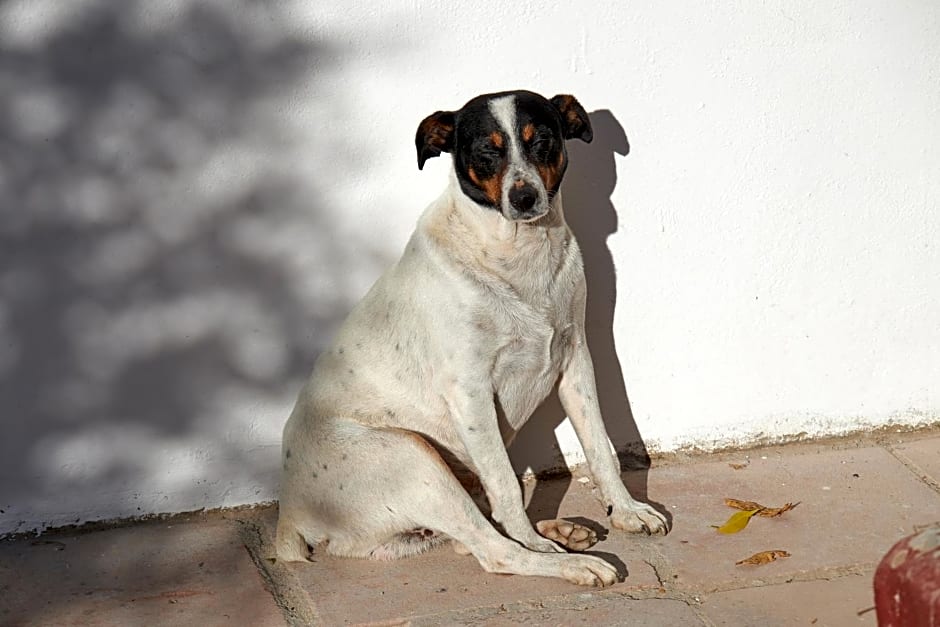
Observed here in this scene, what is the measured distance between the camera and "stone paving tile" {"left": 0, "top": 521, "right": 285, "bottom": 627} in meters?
3.61

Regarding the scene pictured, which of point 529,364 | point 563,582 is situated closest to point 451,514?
point 563,582

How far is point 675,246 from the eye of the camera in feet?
14.3

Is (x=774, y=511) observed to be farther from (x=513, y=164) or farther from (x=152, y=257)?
(x=152, y=257)

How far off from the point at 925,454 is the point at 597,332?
4.28ft

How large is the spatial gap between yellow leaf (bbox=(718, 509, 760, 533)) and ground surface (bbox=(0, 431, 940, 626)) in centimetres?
3

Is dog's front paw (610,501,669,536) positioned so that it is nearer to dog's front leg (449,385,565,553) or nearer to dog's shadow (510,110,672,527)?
dog's shadow (510,110,672,527)

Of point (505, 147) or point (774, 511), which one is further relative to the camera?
point (774, 511)

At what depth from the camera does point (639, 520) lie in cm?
395

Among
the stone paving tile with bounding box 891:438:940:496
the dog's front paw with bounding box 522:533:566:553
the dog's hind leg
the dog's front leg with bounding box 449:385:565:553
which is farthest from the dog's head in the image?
the stone paving tile with bounding box 891:438:940:496

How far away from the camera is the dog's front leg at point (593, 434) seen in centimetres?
400

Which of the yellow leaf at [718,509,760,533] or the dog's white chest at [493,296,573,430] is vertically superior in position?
the dog's white chest at [493,296,573,430]

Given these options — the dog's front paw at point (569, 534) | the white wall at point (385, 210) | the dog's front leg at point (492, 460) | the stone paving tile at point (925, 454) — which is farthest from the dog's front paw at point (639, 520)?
the stone paving tile at point (925, 454)

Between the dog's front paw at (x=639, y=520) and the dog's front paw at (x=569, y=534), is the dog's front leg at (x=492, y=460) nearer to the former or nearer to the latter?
the dog's front paw at (x=569, y=534)

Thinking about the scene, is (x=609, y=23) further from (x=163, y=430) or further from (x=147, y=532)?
(x=147, y=532)
